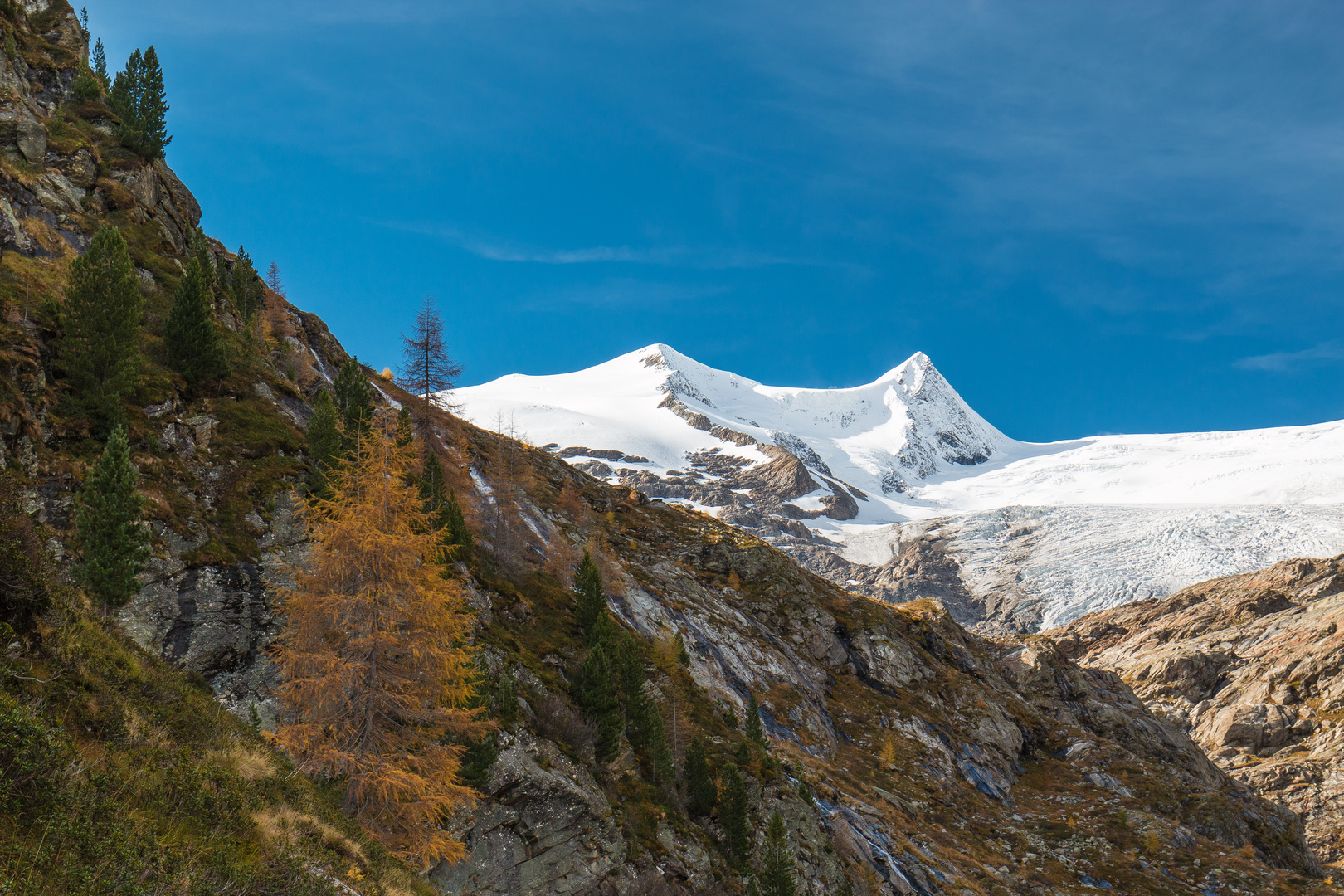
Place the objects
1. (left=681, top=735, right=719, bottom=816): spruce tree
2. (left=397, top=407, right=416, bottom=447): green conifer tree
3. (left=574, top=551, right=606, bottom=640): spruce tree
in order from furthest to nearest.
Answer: (left=574, top=551, right=606, bottom=640): spruce tree, (left=397, top=407, right=416, bottom=447): green conifer tree, (left=681, top=735, right=719, bottom=816): spruce tree

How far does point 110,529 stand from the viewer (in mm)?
17609

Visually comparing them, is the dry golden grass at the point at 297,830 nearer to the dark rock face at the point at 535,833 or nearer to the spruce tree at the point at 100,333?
the dark rock face at the point at 535,833

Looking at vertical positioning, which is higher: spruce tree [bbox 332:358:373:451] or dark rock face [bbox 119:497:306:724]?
spruce tree [bbox 332:358:373:451]

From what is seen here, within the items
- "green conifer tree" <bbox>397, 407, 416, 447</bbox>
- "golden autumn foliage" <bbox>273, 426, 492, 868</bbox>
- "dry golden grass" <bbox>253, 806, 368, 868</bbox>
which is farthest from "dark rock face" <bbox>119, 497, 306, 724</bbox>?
"green conifer tree" <bbox>397, 407, 416, 447</bbox>

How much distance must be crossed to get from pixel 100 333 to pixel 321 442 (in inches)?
313

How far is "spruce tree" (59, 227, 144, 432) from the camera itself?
22.4 m

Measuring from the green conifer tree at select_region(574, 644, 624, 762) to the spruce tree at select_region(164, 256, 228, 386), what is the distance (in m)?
19.9

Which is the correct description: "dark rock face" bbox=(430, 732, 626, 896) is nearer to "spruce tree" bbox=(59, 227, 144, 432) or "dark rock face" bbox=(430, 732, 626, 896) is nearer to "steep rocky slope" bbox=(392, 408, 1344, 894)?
"steep rocky slope" bbox=(392, 408, 1344, 894)

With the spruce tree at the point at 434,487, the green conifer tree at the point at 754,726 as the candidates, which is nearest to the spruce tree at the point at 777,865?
the green conifer tree at the point at 754,726

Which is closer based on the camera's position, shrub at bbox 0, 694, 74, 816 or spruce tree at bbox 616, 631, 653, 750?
shrub at bbox 0, 694, 74, 816

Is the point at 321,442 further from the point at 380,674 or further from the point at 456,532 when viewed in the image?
the point at 380,674

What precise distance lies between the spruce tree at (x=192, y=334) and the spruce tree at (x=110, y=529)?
36.6 ft

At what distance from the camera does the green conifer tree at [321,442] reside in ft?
89.3

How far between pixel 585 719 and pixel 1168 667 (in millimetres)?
130384
